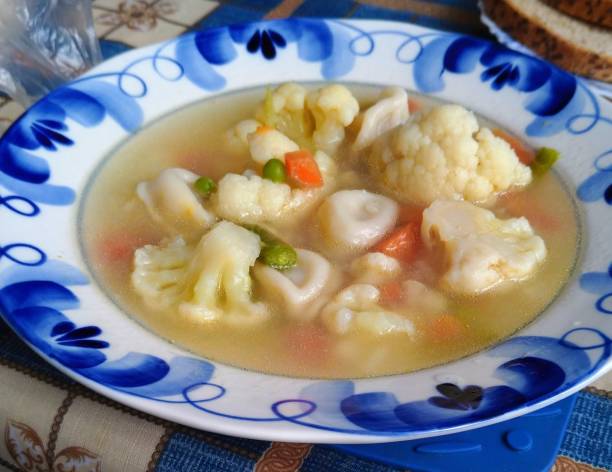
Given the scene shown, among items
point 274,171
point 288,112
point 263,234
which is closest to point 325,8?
point 288,112

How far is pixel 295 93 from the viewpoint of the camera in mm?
2500

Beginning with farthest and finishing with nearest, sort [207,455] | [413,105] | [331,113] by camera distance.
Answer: [413,105]
[331,113]
[207,455]

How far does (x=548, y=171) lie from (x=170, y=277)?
1.32 m

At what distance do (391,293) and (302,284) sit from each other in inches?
10.1

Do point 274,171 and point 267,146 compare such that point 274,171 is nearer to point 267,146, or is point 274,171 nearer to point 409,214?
point 267,146

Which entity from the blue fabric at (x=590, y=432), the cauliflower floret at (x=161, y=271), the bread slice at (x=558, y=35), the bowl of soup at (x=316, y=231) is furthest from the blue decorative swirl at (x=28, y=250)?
the bread slice at (x=558, y=35)

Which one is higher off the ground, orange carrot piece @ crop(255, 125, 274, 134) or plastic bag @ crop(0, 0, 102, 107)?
plastic bag @ crop(0, 0, 102, 107)

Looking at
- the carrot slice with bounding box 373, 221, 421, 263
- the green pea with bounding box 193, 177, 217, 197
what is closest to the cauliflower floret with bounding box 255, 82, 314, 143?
the green pea with bounding box 193, 177, 217, 197

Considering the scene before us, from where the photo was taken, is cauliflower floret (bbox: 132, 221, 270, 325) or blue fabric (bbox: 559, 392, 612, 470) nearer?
blue fabric (bbox: 559, 392, 612, 470)

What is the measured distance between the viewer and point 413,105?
2674 millimetres

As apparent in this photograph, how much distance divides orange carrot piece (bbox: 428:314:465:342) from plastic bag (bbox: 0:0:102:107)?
73.6 inches

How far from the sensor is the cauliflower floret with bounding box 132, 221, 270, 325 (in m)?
1.84

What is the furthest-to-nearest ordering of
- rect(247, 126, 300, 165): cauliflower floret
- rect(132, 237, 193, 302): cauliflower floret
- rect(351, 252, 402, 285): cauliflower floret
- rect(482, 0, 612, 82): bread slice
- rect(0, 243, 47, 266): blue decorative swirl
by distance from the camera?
rect(482, 0, 612, 82): bread slice → rect(247, 126, 300, 165): cauliflower floret → rect(351, 252, 402, 285): cauliflower floret → rect(132, 237, 193, 302): cauliflower floret → rect(0, 243, 47, 266): blue decorative swirl

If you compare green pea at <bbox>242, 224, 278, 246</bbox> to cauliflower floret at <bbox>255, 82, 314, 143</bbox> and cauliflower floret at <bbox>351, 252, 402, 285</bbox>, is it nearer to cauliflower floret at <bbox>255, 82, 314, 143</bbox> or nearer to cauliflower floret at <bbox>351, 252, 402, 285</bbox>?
cauliflower floret at <bbox>351, 252, 402, 285</bbox>
